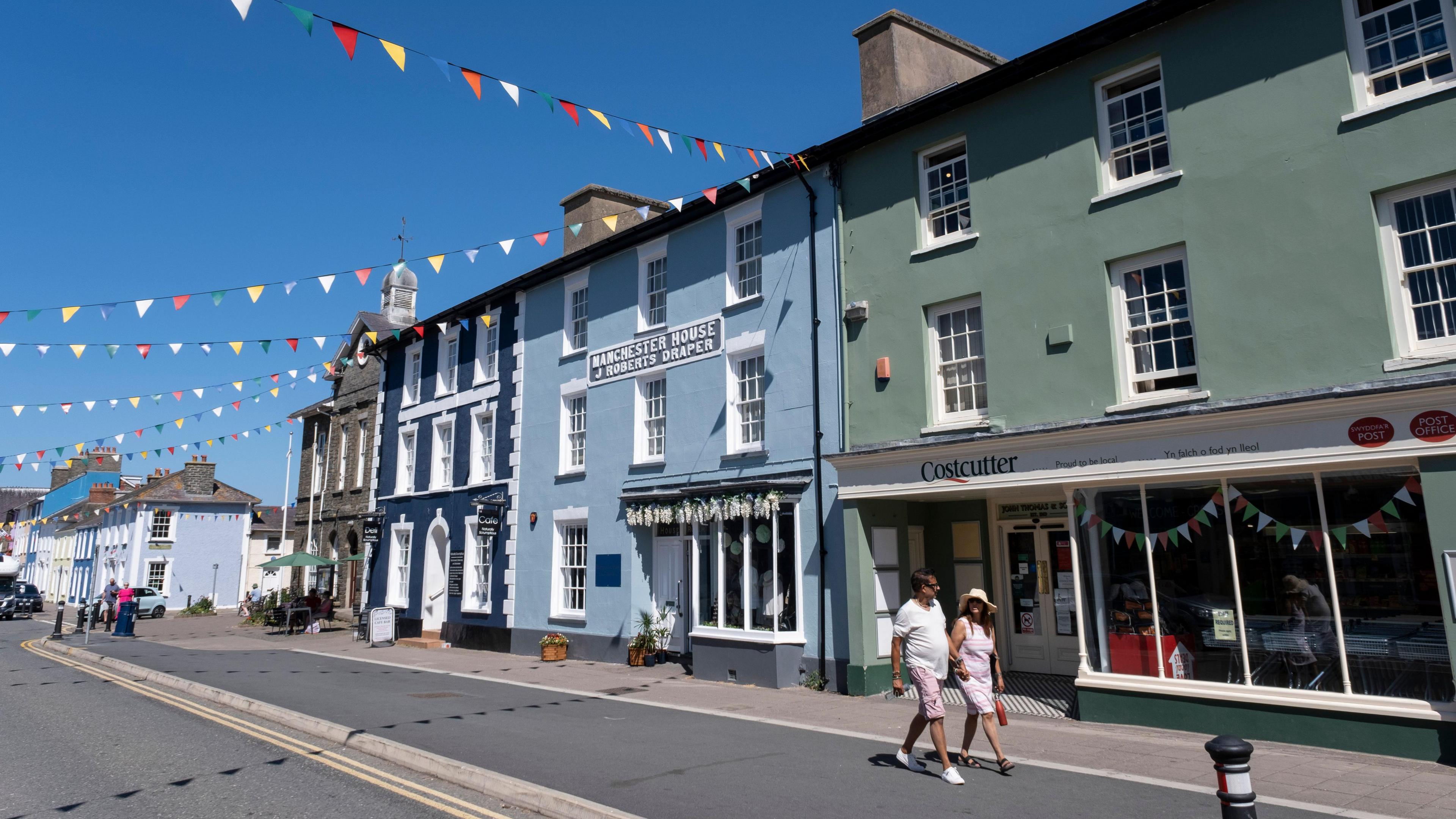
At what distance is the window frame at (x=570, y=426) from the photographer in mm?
19016

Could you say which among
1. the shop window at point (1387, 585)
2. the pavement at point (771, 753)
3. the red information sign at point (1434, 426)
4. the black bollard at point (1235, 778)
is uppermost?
the red information sign at point (1434, 426)

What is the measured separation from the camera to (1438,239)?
28.6 feet

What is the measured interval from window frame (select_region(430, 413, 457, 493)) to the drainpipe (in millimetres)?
12346

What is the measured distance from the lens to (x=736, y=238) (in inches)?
636

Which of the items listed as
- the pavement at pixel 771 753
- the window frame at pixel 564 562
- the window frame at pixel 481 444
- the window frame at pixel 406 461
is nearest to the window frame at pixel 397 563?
the window frame at pixel 406 461

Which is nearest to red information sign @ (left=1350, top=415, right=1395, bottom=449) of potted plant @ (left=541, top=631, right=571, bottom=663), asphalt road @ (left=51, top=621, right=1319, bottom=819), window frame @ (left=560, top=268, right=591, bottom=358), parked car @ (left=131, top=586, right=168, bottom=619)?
asphalt road @ (left=51, top=621, right=1319, bottom=819)

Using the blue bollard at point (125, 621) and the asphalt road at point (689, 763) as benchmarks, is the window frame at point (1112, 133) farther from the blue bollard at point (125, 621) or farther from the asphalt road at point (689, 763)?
the blue bollard at point (125, 621)

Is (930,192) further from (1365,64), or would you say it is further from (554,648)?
(554,648)

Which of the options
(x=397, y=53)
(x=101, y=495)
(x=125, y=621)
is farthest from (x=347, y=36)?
(x=101, y=495)

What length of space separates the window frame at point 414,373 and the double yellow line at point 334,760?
11.4m

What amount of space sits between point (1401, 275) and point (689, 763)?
8409mm

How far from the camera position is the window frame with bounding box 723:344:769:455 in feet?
49.4

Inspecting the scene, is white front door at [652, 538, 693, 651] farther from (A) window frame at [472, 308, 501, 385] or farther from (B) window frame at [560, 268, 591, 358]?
(A) window frame at [472, 308, 501, 385]

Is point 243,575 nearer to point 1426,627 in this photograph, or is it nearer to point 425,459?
point 425,459
